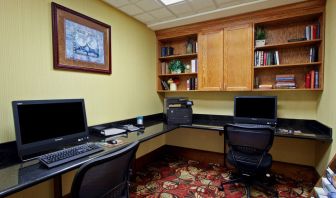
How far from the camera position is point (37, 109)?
5.27ft

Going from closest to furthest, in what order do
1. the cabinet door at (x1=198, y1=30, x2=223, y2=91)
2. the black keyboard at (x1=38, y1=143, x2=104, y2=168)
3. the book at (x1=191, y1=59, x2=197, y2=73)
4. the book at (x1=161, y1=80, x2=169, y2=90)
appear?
the black keyboard at (x1=38, y1=143, x2=104, y2=168) → the cabinet door at (x1=198, y1=30, x2=223, y2=91) → the book at (x1=191, y1=59, x2=197, y2=73) → the book at (x1=161, y1=80, x2=169, y2=90)

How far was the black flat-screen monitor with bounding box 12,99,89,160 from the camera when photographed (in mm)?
1491

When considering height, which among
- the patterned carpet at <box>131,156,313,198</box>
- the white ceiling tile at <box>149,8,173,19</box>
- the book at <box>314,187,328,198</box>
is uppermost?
the white ceiling tile at <box>149,8,173,19</box>

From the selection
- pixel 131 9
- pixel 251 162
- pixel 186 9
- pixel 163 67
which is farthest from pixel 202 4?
pixel 251 162

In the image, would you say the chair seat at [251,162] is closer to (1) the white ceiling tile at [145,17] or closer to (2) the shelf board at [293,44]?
(2) the shelf board at [293,44]

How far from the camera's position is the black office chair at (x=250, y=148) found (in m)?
2.01

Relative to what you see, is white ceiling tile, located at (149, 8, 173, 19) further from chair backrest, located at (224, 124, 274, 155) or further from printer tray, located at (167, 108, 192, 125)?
chair backrest, located at (224, 124, 274, 155)

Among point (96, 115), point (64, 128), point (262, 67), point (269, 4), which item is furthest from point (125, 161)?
point (269, 4)

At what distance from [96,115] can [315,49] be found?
3.12m

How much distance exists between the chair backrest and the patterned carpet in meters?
0.62

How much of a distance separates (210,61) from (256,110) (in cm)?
109

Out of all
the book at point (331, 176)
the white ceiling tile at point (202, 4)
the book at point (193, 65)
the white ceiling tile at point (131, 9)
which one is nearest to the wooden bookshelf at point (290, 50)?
the white ceiling tile at point (202, 4)

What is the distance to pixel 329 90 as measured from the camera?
7.07 feet

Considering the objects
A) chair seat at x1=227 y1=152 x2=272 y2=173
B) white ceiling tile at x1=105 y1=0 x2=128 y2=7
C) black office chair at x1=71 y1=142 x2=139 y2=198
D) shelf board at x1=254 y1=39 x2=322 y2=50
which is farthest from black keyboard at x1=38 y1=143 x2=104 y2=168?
shelf board at x1=254 y1=39 x2=322 y2=50
